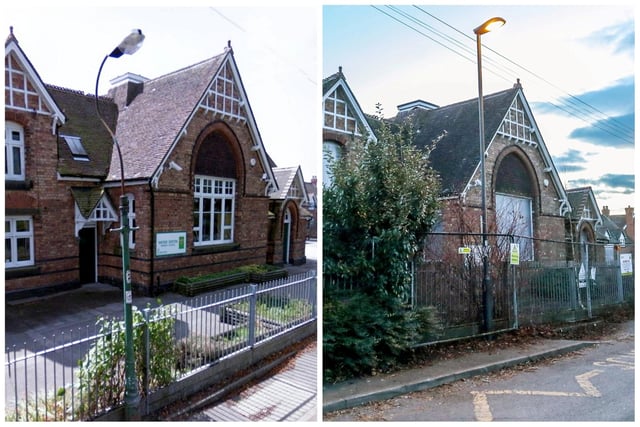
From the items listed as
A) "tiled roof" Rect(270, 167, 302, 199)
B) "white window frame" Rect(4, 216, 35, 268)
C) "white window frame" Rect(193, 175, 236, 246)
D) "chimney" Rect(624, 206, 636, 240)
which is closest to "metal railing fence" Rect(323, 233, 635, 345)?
"chimney" Rect(624, 206, 636, 240)

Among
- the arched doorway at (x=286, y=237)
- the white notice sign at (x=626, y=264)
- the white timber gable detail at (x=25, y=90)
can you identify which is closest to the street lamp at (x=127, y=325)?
the white timber gable detail at (x=25, y=90)

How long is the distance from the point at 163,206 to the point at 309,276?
312 centimetres

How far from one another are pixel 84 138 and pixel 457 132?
22.2 feet

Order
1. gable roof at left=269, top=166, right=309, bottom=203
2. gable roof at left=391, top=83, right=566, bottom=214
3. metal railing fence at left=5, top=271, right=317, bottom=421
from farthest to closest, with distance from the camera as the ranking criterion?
gable roof at left=269, top=166, right=309, bottom=203, gable roof at left=391, top=83, right=566, bottom=214, metal railing fence at left=5, top=271, right=317, bottom=421

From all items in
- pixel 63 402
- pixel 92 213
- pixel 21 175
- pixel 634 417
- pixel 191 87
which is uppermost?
pixel 191 87

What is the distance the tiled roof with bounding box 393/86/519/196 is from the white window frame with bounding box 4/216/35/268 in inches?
225

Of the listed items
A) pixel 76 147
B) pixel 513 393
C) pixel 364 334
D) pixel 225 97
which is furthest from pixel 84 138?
pixel 513 393

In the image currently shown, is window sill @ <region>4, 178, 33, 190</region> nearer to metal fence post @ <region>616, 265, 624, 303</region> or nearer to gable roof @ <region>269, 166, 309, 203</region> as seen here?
gable roof @ <region>269, 166, 309, 203</region>

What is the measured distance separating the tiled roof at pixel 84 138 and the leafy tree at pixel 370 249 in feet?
12.7

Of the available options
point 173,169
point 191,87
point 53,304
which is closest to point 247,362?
point 53,304

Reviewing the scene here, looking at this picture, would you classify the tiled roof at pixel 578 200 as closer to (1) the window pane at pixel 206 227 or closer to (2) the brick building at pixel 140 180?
(2) the brick building at pixel 140 180

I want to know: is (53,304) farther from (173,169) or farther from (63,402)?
(173,169)

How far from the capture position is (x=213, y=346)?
4.24 meters

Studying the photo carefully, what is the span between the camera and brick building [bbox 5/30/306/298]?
15.6 feet
